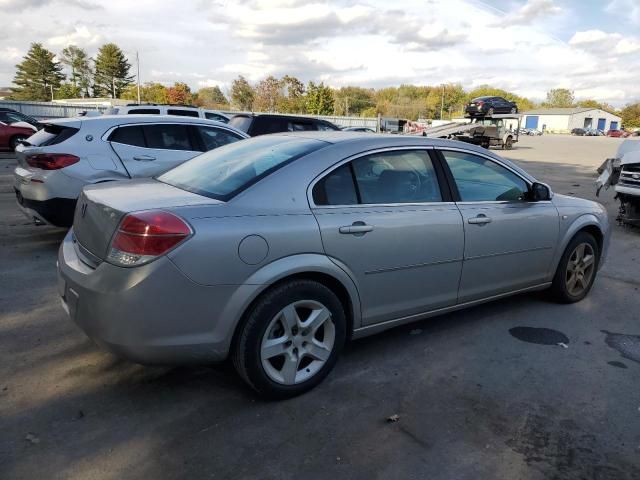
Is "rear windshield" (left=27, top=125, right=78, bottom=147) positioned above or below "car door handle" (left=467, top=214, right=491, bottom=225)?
above

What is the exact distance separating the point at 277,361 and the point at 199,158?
1805 mm

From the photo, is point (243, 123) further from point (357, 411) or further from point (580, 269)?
point (357, 411)

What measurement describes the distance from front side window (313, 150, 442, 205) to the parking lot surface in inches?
45.7

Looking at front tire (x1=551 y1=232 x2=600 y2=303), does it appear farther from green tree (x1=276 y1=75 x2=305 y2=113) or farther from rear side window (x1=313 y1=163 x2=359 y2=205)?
green tree (x1=276 y1=75 x2=305 y2=113)

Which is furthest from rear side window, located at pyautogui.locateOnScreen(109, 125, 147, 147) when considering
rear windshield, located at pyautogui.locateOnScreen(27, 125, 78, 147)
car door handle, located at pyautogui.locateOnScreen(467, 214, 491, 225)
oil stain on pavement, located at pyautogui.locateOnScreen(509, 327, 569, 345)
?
oil stain on pavement, located at pyautogui.locateOnScreen(509, 327, 569, 345)

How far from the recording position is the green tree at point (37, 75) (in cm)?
9456

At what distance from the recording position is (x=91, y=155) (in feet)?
19.6

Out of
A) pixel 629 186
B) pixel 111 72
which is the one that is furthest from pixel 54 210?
pixel 111 72

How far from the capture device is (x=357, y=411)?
2934 mm

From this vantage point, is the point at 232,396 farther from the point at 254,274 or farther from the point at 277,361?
the point at 254,274

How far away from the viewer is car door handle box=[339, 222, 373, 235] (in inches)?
122

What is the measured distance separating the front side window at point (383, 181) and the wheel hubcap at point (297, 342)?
0.68 meters

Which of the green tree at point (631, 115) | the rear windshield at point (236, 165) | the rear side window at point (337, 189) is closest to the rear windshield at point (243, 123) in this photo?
the rear windshield at point (236, 165)

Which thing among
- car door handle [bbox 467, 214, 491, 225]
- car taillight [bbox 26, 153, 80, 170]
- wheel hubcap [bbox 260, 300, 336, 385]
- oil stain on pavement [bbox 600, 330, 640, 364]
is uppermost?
car taillight [bbox 26, 153, 80, 170]
